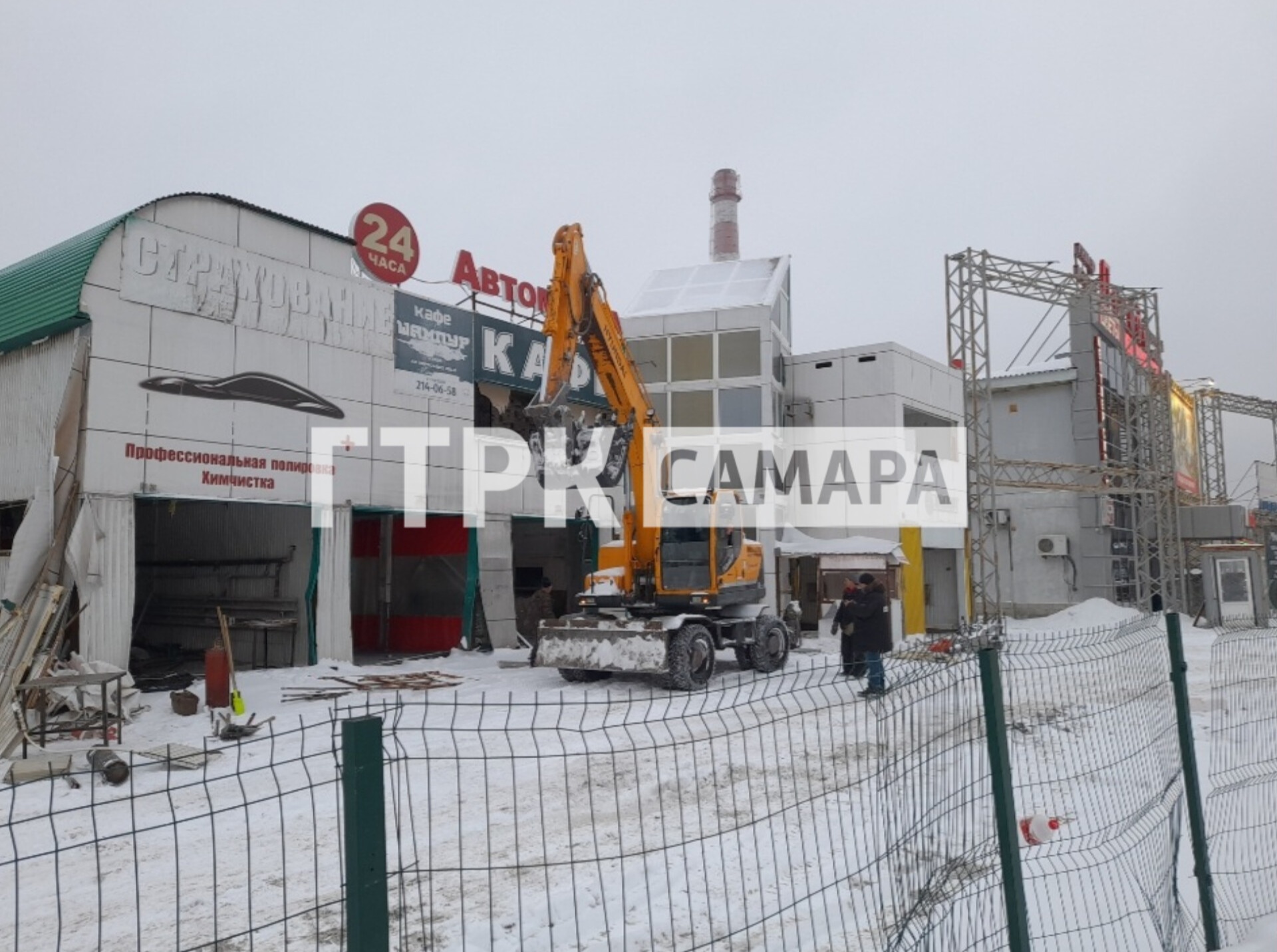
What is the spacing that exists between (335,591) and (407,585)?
488cm

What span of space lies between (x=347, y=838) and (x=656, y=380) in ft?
75.7

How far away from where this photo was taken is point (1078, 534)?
29.8 m

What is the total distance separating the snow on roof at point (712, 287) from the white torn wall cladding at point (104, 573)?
15.5 m

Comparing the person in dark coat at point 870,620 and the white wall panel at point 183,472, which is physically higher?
the white wall panel at point 183,472

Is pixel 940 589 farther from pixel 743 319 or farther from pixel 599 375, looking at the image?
pixel 599 375

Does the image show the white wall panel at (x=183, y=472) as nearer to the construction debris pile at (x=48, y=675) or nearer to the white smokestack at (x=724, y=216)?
the construction debris pile at (x=48, y=675)

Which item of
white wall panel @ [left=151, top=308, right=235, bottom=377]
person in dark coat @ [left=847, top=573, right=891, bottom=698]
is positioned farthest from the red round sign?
person in dark coat @ [left=847, top=573, right=891, bottom=698]

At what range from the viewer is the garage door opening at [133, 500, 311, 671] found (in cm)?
1719

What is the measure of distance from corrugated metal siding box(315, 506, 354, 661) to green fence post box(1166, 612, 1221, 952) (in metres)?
14.2

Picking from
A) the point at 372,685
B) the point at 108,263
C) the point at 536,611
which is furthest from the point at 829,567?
the point at 108,263

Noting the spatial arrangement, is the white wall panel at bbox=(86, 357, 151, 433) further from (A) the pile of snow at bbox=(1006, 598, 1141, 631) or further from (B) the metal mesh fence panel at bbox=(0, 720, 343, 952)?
(A) the pile of snow at bbox=(1006, 598, 1141, 631)

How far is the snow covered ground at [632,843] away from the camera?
4457 millimetres

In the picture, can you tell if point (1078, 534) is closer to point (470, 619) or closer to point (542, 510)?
point (542, 510)

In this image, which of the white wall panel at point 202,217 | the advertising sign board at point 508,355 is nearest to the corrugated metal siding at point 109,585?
the white wall panel at point 202,217
